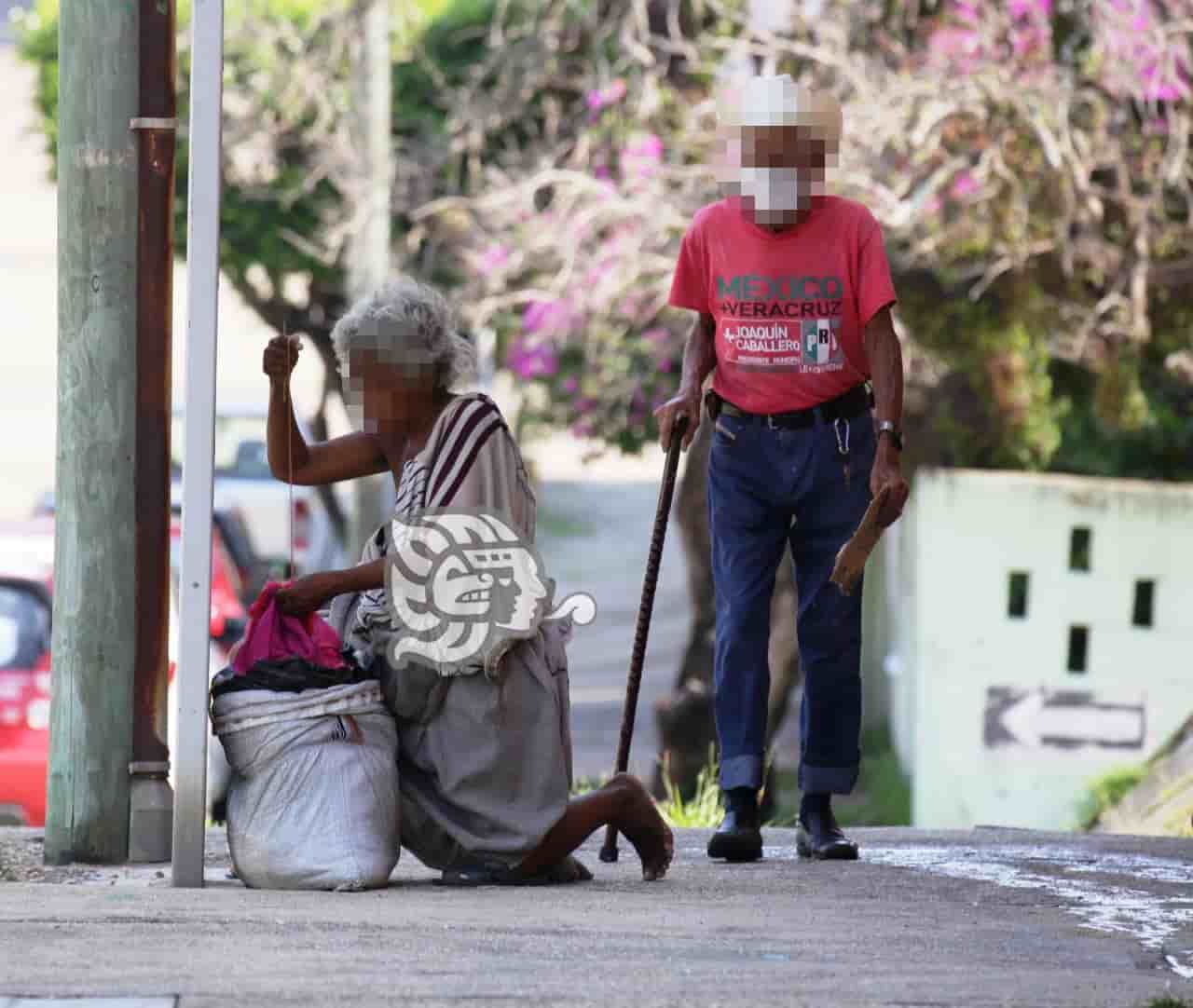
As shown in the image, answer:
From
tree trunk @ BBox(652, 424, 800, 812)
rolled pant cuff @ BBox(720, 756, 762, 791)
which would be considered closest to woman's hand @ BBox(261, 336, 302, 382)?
rolled pant cuff @ BBox(720, 756, 762, 791)

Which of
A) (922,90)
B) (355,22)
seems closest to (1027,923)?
(922,90)

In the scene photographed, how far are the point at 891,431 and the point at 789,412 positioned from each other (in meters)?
0.26

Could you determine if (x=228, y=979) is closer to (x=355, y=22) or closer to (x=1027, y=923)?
(x=1027, y=923)

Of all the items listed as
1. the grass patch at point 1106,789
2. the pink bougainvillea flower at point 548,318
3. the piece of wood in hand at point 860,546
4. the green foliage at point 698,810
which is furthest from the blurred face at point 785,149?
the pink bougainvillea flower at point 548,318

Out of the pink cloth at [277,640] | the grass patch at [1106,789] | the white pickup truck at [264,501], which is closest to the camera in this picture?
the pink cloth at [277,640]

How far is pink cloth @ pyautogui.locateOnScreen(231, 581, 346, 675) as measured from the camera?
221 inches

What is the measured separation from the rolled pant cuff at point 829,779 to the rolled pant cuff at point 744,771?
0.43ft

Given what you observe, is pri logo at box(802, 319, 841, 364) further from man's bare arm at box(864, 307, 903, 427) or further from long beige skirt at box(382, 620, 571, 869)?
long beige skirt at box(382, 620, 571, 869)

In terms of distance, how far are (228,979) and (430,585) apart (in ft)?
4.98

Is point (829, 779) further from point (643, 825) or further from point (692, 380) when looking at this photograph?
point (692, 380)

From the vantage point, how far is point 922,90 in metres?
10.9

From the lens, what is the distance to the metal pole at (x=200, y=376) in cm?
530

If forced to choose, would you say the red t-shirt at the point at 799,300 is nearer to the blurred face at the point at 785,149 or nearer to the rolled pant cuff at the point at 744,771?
the blurred face at the point at 785,149

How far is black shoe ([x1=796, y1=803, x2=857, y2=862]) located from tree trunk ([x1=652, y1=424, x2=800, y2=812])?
6.24 metres
